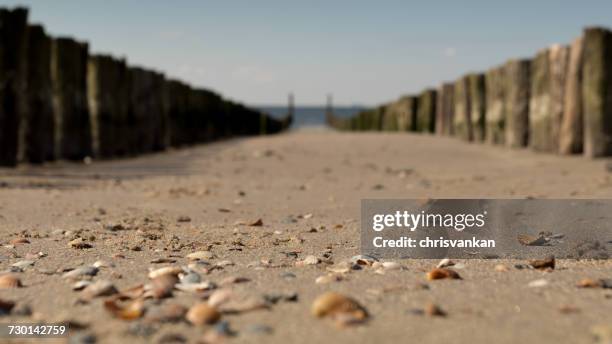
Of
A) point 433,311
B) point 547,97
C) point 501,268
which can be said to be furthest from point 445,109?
point 433,311

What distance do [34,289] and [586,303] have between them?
6.37 ft

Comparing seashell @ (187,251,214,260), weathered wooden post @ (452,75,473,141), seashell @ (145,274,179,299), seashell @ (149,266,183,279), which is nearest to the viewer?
seashell @ (145,274,179,299)

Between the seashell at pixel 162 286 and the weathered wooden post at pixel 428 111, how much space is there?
18419mm

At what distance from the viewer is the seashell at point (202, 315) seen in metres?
2.07

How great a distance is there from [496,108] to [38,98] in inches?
313

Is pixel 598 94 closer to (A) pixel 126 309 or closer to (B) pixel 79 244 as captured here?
(B) pixel 79 244

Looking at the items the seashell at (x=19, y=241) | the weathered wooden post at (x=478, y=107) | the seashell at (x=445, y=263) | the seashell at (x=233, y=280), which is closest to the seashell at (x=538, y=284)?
the seashell at (x=445, y=263)

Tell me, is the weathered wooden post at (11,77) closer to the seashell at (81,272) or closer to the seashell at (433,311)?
the seashell at (81,272)

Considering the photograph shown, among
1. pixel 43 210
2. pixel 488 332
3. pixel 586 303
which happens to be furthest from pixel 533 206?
pixel 43 210

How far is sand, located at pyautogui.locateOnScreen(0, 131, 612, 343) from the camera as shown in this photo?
6.71 ft

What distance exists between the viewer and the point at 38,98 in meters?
10.4

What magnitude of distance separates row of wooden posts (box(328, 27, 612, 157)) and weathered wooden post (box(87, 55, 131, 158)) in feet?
23.7

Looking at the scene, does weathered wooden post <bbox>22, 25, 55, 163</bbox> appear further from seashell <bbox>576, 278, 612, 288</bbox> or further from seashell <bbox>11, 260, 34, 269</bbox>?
seashell <bbox>576, 278, 612, 288</bbox>

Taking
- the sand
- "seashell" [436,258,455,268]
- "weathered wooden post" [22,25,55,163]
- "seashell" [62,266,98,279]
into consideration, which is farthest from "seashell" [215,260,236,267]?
"weathered wooden post" [22,25,55,163]
